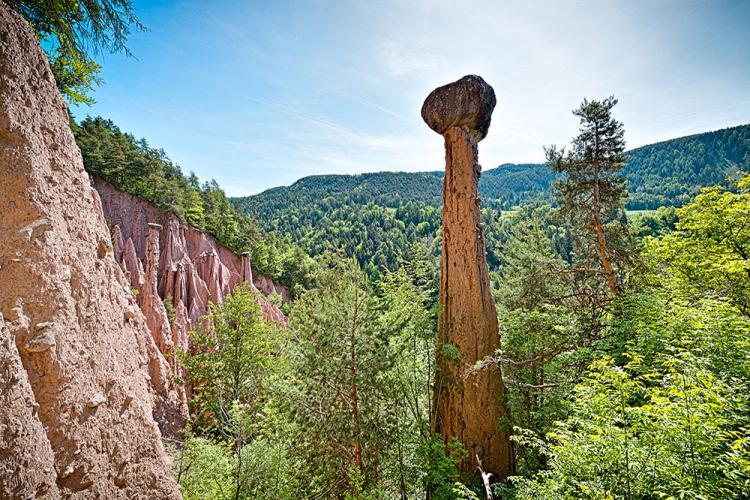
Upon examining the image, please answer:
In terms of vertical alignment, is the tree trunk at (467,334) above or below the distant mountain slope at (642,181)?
below

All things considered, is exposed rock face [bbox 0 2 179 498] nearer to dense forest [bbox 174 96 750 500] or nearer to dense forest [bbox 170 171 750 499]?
dense forest [bbox 170 171 750 499]

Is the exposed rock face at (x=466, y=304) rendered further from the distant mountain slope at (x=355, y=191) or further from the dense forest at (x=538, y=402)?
the distant mountain slope at (x=355, y=191)

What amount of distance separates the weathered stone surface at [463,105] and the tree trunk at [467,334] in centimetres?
29

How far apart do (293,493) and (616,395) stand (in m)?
7.38

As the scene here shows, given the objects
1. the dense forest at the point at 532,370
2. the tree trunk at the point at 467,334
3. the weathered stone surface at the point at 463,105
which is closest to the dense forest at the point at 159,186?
the dense forest at the point at 532,370

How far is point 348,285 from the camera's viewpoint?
7.81 meters

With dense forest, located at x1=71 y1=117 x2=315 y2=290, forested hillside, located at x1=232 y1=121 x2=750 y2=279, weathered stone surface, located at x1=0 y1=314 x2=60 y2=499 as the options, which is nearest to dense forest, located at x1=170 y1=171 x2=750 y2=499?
weathered stone surface, located at x1=0 y1=314 x2=60 y2=499

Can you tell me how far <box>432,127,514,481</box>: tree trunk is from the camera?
27.2ft

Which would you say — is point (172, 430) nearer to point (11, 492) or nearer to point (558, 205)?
point (11, 492)

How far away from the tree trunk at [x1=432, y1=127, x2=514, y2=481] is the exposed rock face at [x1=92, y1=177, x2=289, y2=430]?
13.8 meters

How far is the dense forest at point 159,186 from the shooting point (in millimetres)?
23328

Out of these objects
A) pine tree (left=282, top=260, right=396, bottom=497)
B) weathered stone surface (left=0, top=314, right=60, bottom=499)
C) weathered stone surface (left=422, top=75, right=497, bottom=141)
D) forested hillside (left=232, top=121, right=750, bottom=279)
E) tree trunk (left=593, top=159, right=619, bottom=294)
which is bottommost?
pine tree (left=282, top=260, right=396, bottom=497)

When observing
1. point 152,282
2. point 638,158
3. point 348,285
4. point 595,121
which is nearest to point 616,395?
point 348,285

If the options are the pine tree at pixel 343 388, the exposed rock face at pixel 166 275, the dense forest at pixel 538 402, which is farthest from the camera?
the exposed rock face at pixel 166 275
